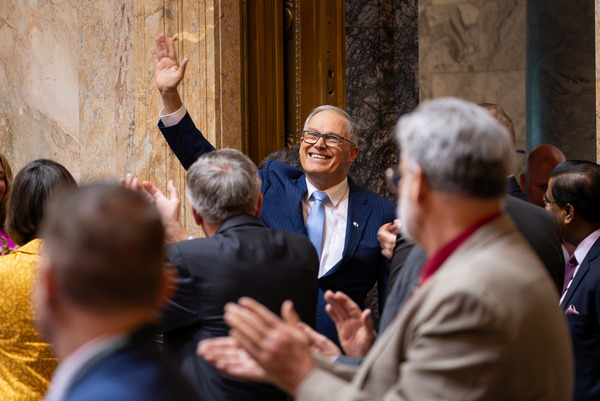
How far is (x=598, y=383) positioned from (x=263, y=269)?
173 centimetres

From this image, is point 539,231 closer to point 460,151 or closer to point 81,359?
point 460,151

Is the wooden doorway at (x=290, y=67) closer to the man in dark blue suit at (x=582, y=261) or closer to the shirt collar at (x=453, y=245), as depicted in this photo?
the man in dark blue suit at (x=582, y=261)

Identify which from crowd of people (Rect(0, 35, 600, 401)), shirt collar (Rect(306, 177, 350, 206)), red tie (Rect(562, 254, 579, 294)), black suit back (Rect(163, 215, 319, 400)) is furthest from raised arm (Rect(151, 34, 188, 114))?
red tie (Rect(562, 254, 579, 294))

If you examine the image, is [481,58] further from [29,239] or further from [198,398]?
[198,398]

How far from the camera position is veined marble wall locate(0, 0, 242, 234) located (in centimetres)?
590

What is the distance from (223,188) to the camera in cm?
297

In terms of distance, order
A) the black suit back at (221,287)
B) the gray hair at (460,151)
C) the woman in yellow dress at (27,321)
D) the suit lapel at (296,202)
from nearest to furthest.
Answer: the gray hair at (460,151), the black suit back at (221,287), the woman in yellow dress at (27,321), the suit lapel at (296,202)

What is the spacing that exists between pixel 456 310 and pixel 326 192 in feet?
9.08

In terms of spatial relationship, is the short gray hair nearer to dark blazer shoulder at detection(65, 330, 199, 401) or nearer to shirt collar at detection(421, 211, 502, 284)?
shirt collar at detection(421, 211, 502, 284)

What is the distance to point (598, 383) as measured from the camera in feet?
11.8

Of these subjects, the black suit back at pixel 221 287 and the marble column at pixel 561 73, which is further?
the marble column at pixel 561 73

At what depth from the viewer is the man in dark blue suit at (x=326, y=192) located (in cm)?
419

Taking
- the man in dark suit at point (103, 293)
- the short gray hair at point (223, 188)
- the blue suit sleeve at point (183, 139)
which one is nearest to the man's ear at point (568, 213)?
the short gray hair at point (223, 188)

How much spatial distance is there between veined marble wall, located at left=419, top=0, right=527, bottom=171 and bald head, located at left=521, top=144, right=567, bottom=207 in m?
3.35
